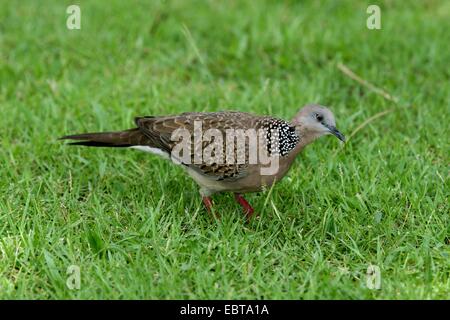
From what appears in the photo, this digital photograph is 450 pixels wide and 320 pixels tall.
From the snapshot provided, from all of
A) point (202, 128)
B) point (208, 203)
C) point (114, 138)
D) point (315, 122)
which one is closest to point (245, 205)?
point (208, 203)

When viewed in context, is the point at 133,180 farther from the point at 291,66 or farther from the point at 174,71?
the point at 291,66

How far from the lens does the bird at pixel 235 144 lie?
15.6ft

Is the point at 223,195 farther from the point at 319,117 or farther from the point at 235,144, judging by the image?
the point at 319,117

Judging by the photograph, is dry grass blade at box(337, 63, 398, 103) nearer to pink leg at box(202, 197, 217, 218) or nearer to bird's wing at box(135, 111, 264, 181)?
bird's wing at box(135, 111, 264, 181)

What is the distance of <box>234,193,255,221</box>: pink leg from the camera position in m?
4.93

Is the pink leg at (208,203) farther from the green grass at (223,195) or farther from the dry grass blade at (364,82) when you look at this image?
the dry grass blade at (364,82)

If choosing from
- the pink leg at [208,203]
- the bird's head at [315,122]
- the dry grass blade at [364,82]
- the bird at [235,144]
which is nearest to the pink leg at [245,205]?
the bird at [235,144]

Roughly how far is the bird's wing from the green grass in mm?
295

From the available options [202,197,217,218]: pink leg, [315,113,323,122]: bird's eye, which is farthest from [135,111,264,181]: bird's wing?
[315,113,323,122]: bird's eye

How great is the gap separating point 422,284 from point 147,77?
11.9 feet

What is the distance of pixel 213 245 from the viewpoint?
446 centimetres

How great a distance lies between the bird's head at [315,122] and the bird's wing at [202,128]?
28 centimetres
